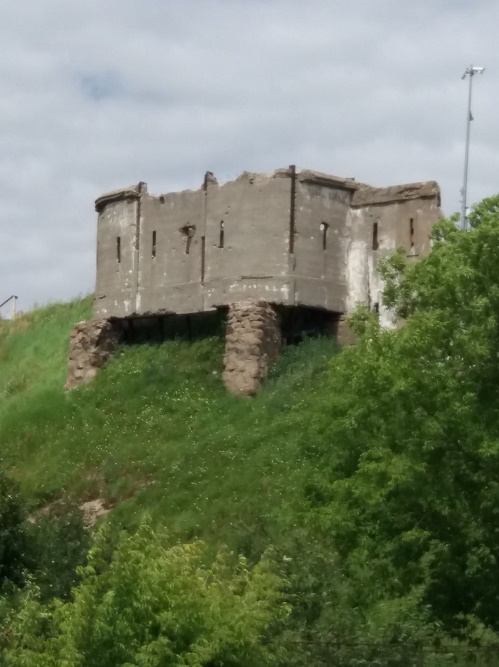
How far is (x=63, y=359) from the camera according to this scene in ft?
157

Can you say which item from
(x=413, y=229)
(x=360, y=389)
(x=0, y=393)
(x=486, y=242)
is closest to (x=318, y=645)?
(x=360, y=389)

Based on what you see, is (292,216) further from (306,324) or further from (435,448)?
(435,448)

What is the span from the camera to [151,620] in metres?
18.5

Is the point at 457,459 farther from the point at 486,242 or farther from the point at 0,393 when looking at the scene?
the point at 0,393

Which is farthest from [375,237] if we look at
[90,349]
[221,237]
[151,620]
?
[151,620]

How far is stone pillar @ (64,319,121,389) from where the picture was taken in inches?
1710

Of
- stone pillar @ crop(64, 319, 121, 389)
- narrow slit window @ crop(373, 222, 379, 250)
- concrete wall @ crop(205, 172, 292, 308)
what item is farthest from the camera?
stone pillar @ crop(64, 319, 121, 389)

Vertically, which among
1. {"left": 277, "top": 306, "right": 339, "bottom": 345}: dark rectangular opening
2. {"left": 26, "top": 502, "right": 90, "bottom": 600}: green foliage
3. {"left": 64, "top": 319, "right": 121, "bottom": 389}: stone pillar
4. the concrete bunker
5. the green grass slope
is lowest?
{"left": 26, "top": 502, "right": 90, "bottom": 600}: green foliage

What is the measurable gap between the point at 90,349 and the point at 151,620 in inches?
1001

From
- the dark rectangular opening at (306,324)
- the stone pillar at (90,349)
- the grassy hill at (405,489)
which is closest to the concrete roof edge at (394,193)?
the dark rectangular opening at (306,324)

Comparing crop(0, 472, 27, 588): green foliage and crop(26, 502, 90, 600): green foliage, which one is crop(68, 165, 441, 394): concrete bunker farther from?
crop(0, 472, 27, 588): green foliage

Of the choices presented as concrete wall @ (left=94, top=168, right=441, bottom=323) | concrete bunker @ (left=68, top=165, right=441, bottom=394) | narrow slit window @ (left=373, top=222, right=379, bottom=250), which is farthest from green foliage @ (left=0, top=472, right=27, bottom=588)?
narrow slit window @ (left=373, top=222, right=379, bottom=250)

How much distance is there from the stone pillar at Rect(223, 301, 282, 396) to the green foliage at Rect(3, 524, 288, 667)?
805 inches

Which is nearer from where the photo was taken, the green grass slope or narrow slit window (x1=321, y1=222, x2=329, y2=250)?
the green grass slope
